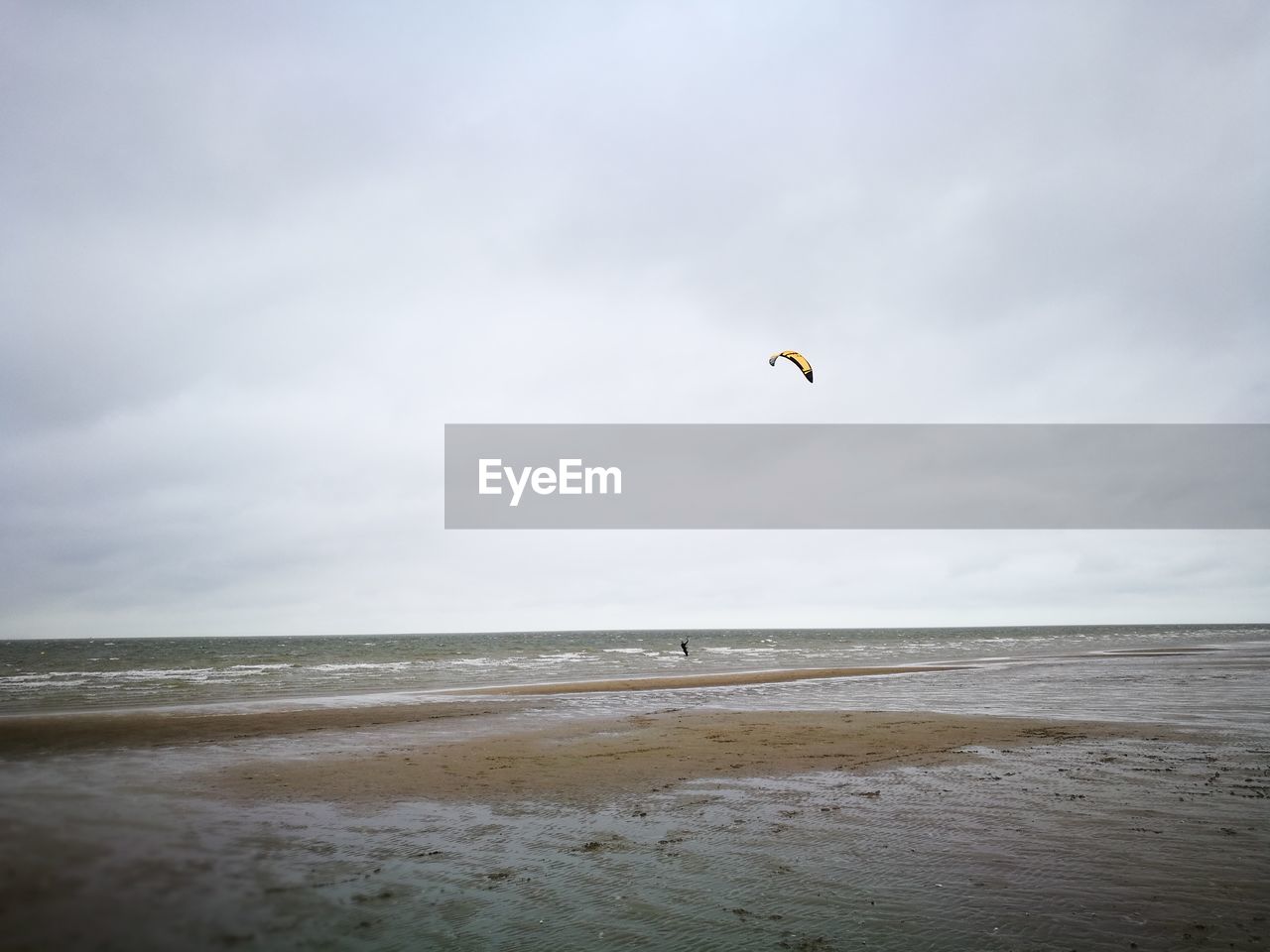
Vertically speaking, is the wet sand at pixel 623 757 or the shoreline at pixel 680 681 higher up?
the wet sand at pixel 623 757

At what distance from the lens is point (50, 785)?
13719 mm

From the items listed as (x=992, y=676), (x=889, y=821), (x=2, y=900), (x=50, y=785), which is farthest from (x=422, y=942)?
(x=992, y=676)

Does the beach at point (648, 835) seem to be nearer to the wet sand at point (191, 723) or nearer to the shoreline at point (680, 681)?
the wet sand at point (191, 723)

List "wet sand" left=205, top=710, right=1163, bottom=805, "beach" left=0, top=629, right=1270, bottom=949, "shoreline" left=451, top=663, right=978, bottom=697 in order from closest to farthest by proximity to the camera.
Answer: "beach" left=0, top=629, right=1270, bottom=949
"wet sand" left=205, top=710, right=1163, bottom=805
"shoreline" left=451, top=663, right=978, bottom=697

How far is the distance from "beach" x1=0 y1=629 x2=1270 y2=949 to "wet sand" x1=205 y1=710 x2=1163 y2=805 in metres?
0.12

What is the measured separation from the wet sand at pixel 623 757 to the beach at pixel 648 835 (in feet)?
0.40

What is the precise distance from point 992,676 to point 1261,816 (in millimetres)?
31942

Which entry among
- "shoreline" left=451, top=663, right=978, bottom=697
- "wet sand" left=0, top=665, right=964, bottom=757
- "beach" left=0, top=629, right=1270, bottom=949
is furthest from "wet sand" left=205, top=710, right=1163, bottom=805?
"shoreline" left=451, top=663, right=978, bottom=697

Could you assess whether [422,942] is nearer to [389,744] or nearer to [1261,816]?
[1261,816]

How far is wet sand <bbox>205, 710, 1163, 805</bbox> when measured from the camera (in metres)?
13.7

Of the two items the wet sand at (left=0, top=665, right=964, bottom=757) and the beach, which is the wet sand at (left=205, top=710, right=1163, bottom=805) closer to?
the beach

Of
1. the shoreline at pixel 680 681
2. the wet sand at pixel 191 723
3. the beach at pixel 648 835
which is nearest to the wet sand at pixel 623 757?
the beach at pixel 648 835

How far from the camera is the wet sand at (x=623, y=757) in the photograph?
44.9 ft

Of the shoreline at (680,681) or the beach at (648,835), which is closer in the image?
the beach at (648,835)
